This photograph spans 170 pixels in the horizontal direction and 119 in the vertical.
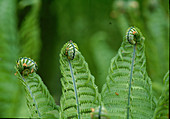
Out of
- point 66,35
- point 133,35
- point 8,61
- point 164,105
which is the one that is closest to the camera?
point 164,105

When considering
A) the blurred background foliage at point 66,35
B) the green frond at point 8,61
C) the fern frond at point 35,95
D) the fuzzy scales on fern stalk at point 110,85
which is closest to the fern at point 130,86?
the fuzzy scales on fern stalk at point 110,85

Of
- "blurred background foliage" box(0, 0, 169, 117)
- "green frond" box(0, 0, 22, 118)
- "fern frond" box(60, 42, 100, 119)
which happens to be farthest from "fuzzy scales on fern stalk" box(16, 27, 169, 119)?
"green frond" box(0, 0, 22, 118)

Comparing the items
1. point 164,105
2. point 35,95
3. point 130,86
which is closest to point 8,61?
point 35,95

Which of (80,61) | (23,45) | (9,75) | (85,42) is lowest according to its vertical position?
(80,61)

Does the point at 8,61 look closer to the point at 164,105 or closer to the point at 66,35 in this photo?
the point at 66,35

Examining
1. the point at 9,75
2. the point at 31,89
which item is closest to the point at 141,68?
the point at 31,89

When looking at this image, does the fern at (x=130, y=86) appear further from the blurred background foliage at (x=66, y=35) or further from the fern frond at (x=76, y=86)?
the blurred background foliage at (x=66, y=35)

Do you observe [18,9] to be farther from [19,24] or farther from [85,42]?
[85,42]
